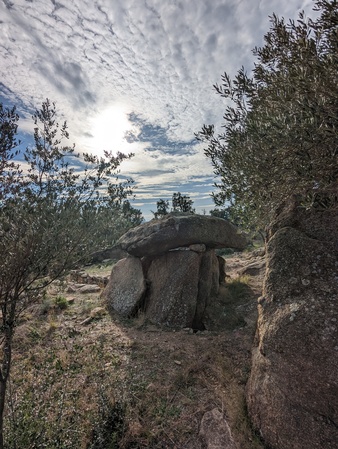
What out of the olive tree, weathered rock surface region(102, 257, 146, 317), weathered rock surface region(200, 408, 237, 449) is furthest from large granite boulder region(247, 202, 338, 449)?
weathered rock surface region(102, 257, 146, 317)

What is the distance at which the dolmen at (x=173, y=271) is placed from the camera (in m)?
10.5

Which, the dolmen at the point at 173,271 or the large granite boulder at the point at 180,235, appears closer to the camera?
the dolmen at the point at 173,271

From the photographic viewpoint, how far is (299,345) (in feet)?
13.9

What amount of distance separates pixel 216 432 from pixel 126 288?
323 inches

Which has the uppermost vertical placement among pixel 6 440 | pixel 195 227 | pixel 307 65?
pixel 307 65

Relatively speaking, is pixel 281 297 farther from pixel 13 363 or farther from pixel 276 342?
pixel 13 363

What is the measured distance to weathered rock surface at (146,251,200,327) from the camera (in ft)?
33.6

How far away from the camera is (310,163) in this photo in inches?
145

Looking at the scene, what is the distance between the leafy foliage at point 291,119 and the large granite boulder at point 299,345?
1.23 meters

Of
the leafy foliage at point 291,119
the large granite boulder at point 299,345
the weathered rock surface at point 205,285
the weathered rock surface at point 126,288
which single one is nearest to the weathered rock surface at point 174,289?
the weathered rock surface at point 205,285

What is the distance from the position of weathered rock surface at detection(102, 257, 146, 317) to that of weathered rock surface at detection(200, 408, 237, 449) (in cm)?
669

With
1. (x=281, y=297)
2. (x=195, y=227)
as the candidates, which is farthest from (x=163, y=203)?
(x=281, y=297)

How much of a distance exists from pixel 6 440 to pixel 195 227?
8970 millimetres

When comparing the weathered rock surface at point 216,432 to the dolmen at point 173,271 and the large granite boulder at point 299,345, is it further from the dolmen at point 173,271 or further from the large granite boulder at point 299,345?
the dolmen at point 173,271
